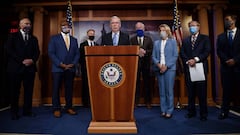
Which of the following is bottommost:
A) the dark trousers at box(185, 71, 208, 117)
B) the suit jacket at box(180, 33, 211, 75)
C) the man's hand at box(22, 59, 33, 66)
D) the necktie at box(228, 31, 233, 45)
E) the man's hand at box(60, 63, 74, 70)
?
the dark trousers at box(185, 71, 208, 117)

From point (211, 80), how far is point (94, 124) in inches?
126

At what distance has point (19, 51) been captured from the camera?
3.44 meters

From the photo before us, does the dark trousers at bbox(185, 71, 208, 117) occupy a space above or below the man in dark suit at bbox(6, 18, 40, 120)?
below

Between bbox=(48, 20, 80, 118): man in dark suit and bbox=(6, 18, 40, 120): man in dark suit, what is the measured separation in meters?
0.30

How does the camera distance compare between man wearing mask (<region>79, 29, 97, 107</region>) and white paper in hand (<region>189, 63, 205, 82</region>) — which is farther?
man wearing mask (<region>79, 29, 97, 107</region>)

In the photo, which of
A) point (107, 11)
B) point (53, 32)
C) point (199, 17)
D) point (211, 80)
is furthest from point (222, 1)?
point (53, 32)

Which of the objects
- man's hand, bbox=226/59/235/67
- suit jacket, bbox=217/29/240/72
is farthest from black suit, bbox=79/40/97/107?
man's hand, bbox=226/59/235/67

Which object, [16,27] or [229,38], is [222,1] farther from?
[16,27]

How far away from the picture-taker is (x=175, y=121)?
10.2ft

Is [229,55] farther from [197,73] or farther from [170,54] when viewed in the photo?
[170,54]

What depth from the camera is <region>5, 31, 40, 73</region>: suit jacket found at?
3.37 meters

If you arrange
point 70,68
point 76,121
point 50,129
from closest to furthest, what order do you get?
point 50,129 < point 76,121 < point 70,68

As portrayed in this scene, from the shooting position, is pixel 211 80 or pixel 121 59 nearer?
pixel 121 59

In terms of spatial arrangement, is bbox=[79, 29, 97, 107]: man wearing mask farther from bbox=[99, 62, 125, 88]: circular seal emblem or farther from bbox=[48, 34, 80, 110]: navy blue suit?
bbox=[99, 62, 125, 88]: circular seal emblem
